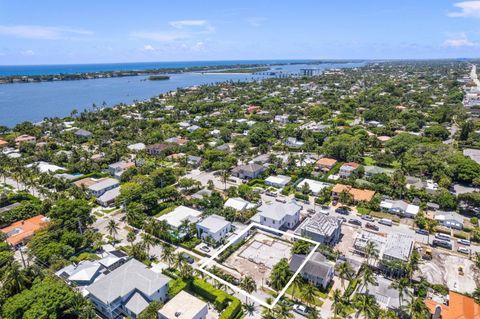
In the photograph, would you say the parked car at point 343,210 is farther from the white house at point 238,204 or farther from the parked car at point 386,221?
the white house at point 238,204

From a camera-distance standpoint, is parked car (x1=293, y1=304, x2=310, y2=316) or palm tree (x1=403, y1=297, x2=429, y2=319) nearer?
palm tree (x1=403, y1=297, x2=429, y2=319)

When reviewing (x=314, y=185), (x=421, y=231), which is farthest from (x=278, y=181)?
(x=421, y=231)

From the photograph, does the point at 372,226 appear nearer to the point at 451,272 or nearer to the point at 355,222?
the point at 355,222

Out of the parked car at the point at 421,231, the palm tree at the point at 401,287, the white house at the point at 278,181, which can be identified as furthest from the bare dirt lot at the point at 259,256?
the parked car at the point at 421,231

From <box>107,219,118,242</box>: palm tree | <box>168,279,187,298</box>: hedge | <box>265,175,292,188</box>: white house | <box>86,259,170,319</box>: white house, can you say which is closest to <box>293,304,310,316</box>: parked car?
<box>168,279,187,298</box>: hedge

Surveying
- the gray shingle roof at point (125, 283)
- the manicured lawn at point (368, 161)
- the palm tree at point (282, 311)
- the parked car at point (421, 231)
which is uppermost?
the manicured lawn at point (368, 161)

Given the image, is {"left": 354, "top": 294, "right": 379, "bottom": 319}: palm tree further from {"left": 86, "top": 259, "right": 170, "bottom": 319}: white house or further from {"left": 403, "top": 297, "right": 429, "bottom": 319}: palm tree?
{"left": 86, "top": 259, "right": 170, "bottom": 319}: white house
